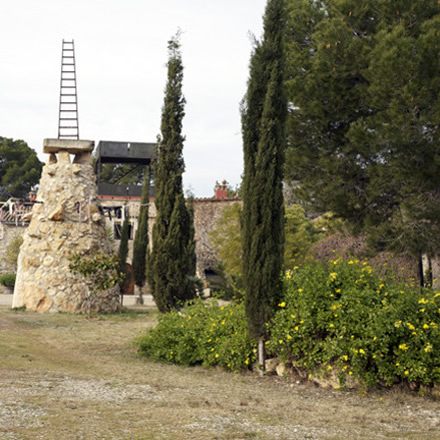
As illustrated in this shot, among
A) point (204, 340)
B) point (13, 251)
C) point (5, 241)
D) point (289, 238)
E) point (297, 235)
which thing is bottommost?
point (204, 340)

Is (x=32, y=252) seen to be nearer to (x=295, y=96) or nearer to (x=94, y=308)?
(x=94, y=308)

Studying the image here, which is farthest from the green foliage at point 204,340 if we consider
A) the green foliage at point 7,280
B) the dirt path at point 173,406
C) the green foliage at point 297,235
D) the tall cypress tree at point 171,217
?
the green foliage at point 7,280

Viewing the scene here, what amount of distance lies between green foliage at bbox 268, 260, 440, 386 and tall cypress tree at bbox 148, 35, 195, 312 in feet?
25.6

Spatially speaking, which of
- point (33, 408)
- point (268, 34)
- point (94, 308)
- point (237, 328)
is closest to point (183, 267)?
point (94, 308)

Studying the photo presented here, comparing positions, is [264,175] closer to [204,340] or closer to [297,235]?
[204,340]

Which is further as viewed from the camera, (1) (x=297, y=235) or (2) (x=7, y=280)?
(2) (x=7, y=280)

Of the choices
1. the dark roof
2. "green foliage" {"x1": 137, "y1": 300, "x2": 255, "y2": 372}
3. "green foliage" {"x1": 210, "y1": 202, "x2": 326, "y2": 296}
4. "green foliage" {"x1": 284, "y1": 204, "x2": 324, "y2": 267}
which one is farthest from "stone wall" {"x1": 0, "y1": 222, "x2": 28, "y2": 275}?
"green foliage" {"x1": 137, "y1": 300, "x2": 255, "y2": 372}

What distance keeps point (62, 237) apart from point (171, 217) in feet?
14.8

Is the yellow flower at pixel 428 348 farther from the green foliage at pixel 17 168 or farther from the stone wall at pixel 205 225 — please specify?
the green foliage at pixel 17 168

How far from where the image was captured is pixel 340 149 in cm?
1336

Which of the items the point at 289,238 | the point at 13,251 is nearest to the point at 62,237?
the point at 289,238

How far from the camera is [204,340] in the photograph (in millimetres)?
8914

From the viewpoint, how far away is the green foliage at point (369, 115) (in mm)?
10883

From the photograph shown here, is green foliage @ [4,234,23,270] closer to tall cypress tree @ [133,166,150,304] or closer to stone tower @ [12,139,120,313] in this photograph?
tall cypress tree @ [133,166,150,304]
